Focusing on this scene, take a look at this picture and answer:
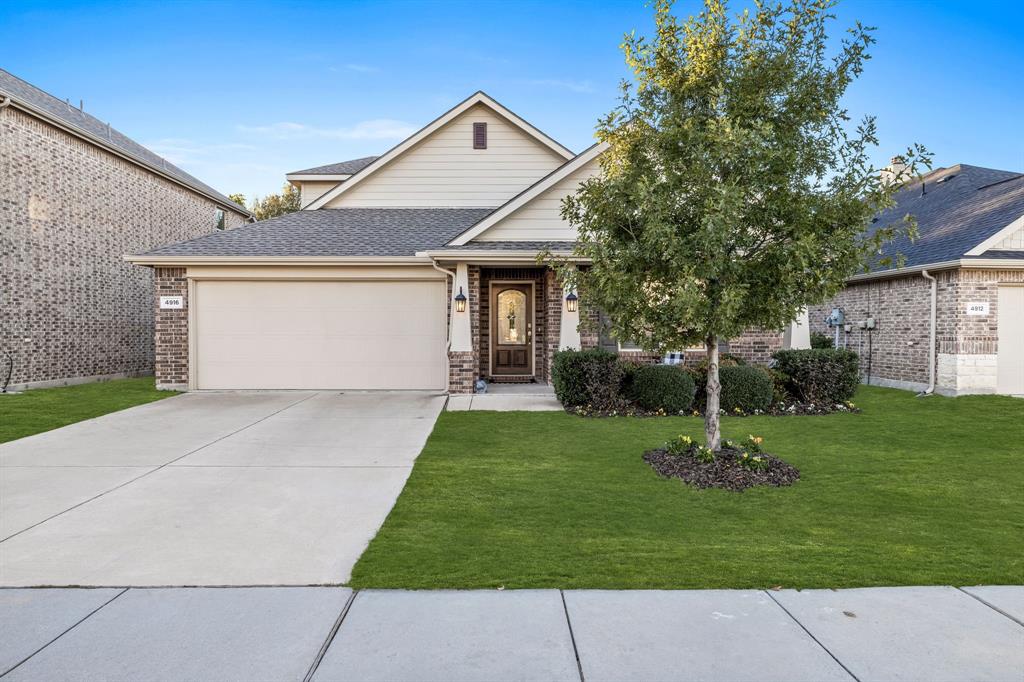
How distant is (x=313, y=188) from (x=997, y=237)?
1788 centimetres

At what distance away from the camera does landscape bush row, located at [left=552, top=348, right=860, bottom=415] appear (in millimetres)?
10406

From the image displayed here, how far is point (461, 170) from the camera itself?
15727 mm

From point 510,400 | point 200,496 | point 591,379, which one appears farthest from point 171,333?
point 591,379

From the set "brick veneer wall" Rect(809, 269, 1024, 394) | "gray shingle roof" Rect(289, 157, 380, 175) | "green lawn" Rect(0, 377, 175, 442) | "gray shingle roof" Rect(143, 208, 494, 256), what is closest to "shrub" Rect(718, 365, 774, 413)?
"brick veneer wall" Rect(809, 269, 1024, 394)

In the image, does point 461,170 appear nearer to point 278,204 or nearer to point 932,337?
point 932,337

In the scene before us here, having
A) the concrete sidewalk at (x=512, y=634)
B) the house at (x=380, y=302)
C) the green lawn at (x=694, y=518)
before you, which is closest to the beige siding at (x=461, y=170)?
the house at (x=380, y=302)

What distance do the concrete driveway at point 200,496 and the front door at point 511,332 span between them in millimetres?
4603

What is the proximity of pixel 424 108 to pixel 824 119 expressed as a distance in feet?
52.5

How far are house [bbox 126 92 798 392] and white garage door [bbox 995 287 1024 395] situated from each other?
483 centimetres

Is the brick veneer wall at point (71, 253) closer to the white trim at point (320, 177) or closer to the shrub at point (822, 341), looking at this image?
the white trim at point (320, 177)

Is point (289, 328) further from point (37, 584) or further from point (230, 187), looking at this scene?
point (230, 187)

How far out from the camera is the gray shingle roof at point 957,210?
41.6 feet

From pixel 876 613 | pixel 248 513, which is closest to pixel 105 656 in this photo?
pixel 248 513

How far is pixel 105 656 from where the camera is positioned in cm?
291
